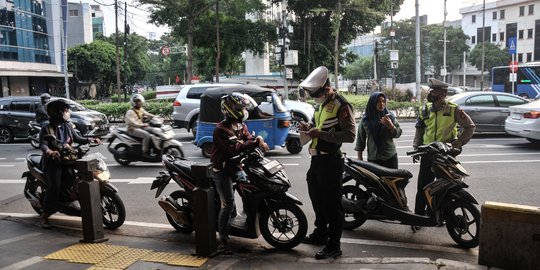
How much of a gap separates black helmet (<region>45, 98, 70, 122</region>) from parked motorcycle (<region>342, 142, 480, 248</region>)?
3.64 m

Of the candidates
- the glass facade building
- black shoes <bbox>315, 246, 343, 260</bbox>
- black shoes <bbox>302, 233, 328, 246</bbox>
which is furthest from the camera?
the glass facade building

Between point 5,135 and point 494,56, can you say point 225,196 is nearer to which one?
point 5,135

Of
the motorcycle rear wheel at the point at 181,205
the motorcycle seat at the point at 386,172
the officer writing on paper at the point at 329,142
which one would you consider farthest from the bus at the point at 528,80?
the motorcycle rear wheel at the point at 181,205

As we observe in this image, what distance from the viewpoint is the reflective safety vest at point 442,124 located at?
548 cm

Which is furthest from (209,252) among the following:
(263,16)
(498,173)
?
(263,16)

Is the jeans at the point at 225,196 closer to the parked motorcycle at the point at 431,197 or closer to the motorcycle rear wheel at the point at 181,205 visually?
the motorcycle rear wheel at the point at 181,205

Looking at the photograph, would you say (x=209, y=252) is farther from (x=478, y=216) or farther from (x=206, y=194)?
(x=478, y=216)

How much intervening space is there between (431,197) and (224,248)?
2.36m

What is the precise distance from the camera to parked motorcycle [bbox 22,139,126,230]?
5.79m

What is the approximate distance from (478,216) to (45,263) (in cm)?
455

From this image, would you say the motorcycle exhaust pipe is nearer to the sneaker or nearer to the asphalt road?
the asphalt road

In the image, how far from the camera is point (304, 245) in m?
5.19

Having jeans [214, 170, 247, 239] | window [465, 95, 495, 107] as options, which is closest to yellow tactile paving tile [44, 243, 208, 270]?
jeans [214, 170, 247, 239]

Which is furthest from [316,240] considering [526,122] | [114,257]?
[526,122]
